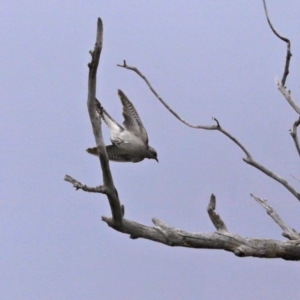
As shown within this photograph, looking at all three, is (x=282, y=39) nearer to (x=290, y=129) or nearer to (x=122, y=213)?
(x=290, y=129)

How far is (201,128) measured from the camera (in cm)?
971

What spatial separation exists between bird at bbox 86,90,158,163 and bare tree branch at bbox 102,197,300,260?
430cm

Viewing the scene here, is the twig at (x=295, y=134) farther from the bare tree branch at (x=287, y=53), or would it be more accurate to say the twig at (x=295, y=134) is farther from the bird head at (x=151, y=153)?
the bird head at (x=151, y=153)

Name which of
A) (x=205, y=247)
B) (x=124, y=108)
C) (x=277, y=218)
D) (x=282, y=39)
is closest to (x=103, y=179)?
(x=205, y=247)

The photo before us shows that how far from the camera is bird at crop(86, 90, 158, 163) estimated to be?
12.7m

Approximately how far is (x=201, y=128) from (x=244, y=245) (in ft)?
7.32

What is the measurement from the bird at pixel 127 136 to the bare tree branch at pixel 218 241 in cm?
430

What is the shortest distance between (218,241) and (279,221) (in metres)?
1.61

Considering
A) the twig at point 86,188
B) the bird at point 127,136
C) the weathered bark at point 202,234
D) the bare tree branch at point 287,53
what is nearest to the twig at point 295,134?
the weathered bark at point 202,234

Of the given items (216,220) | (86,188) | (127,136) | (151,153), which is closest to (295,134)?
(216,220)

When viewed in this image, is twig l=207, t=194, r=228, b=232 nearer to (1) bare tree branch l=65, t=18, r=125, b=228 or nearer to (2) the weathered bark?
(2) the weathered bark

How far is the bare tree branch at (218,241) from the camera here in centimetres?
816

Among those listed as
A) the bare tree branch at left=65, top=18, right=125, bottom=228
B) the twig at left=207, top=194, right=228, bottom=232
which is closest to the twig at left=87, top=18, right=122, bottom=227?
the bare tree branch at left=65, top=18, right=125, bottom=228

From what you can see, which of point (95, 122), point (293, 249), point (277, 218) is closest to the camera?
point (95, 122)
